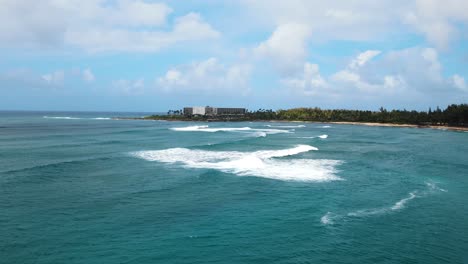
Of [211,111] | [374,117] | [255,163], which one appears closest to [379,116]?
[374,117]

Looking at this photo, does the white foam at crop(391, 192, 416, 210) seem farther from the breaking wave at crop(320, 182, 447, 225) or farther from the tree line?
the tree line

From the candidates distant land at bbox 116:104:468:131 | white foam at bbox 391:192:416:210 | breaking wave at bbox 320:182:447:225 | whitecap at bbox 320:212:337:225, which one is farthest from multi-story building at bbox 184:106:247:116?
whitecap at bbox 320:212:337:225

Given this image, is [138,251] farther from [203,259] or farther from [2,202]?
[2,202]

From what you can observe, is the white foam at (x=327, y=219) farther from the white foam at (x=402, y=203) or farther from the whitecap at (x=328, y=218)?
the white foam at (x=402, y=203)

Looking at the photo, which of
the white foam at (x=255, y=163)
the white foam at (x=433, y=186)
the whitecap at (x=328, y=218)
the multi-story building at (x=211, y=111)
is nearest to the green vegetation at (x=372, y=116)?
the multi-story building at (x=211, y=111)

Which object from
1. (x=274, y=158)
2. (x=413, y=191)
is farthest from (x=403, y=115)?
(x=413, y=191)
